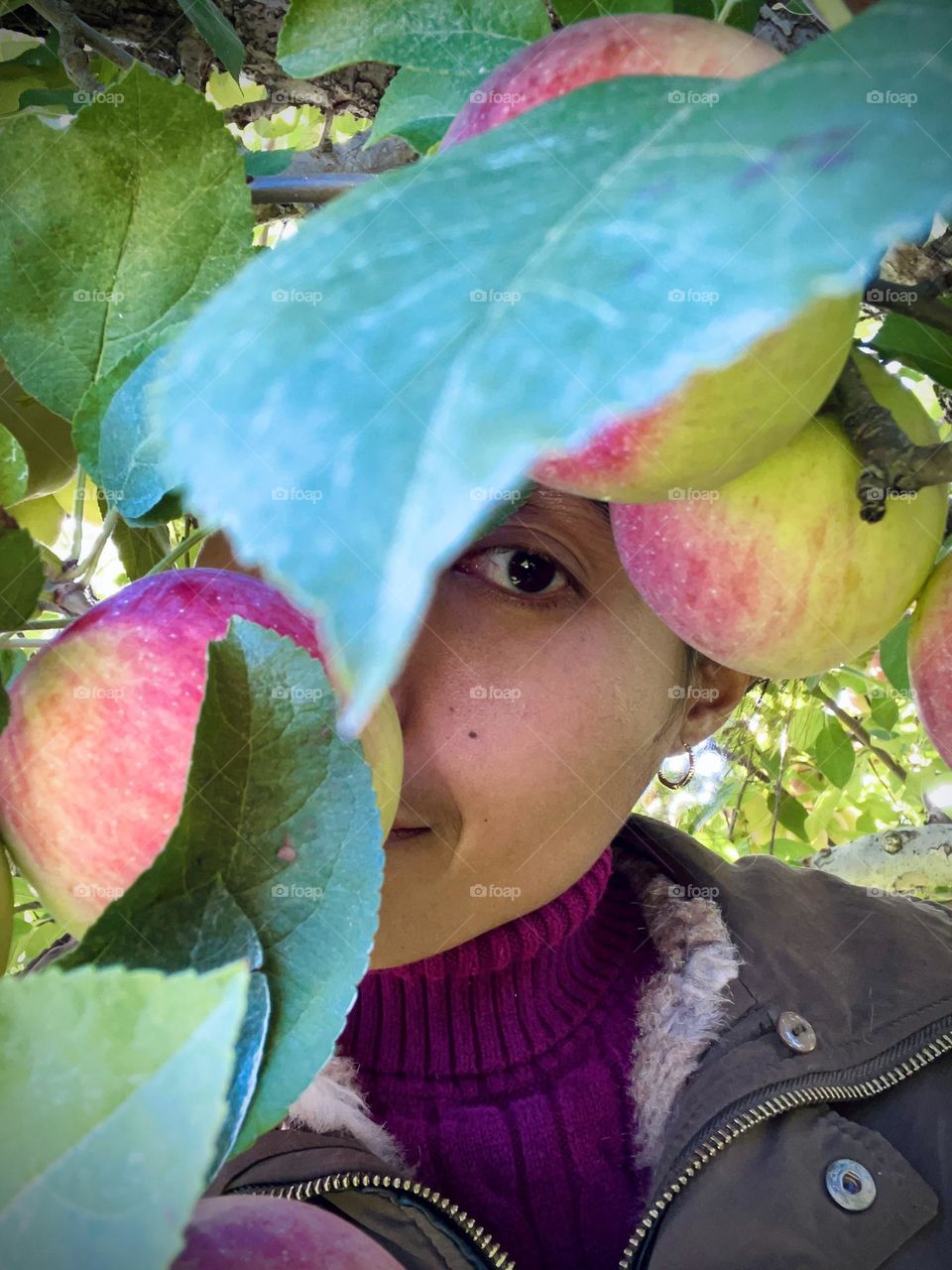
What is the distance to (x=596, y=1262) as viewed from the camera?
1022mm

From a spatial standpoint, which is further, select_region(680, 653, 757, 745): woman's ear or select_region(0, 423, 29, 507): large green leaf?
select_region(680, 653, 757, 745): woman's ear

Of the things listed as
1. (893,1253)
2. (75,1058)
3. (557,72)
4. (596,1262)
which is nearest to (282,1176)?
(596,1262)

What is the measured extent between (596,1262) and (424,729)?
603mm

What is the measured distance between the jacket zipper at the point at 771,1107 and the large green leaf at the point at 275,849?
0.70 meters

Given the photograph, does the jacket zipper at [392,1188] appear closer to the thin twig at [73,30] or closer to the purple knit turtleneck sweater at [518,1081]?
the purple knit turtleneck sweater at [518,1081]

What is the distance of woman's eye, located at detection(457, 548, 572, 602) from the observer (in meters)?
0.89

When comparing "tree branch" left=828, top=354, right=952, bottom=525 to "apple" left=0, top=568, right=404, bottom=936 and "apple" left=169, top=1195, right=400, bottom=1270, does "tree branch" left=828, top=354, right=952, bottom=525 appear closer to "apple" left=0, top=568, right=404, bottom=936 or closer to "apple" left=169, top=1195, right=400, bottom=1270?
"apple" left=0, top=568, right=404, bottom=936

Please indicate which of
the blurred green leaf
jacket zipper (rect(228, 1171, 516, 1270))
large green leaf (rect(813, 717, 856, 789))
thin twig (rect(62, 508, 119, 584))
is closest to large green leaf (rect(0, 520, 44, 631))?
thin twig (rect(62, 508, 119, 584))

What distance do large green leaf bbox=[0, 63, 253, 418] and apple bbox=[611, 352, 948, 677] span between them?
0.24 meters

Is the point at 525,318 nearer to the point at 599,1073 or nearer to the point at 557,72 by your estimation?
the point at 557,72

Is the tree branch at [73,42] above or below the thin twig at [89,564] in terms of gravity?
above

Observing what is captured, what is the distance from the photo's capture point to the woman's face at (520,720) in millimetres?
800

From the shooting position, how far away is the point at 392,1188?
86 cm

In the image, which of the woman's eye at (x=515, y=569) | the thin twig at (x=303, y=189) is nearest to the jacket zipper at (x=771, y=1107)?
the woman's eye at (x=515, y=569)
